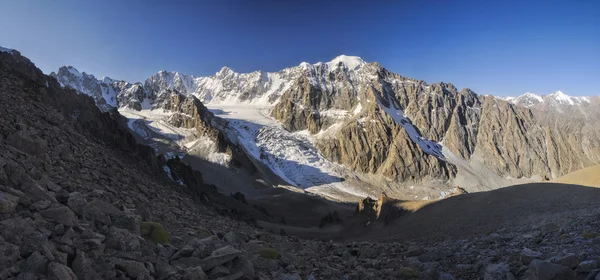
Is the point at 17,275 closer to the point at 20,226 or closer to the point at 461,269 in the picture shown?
the point at 20,226

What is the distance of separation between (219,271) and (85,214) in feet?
12.6

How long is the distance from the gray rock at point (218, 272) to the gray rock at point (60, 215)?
339 cm

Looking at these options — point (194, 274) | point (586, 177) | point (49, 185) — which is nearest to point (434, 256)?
point (194, 274)

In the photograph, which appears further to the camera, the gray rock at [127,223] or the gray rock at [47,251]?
the gray rock at [127,223]

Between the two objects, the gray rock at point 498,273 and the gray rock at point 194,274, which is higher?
the gray rock at point 498,273

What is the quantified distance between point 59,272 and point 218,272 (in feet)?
11.3

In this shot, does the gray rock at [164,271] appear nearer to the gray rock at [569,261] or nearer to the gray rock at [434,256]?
the gray rock at [569,261]

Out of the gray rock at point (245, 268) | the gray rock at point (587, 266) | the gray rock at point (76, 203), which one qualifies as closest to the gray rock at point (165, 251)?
the gray rock at point (245, 268)

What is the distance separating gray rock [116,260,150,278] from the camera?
741 cm

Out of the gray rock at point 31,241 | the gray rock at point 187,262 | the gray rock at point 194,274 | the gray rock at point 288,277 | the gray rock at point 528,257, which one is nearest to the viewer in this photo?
the gray rock at point 31,241

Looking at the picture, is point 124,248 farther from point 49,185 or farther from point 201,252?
point 49,185

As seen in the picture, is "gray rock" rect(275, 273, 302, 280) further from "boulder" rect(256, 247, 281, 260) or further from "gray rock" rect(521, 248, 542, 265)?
"gray rock" rect(521, 248, 542, 265)

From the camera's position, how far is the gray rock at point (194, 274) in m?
8.02

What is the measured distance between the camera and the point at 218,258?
930 cm
